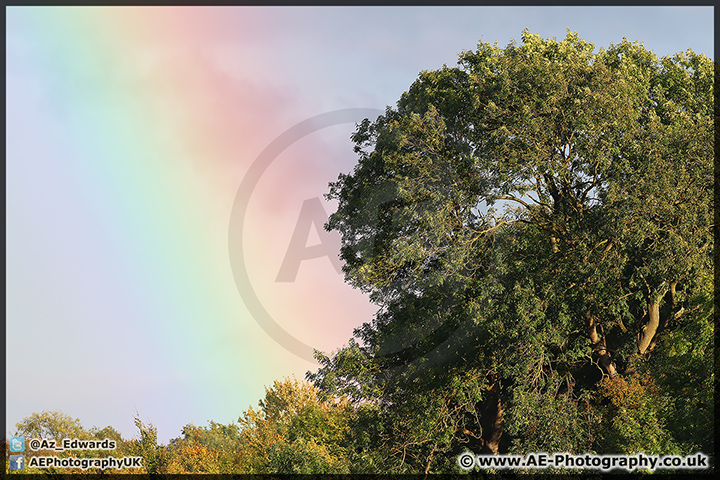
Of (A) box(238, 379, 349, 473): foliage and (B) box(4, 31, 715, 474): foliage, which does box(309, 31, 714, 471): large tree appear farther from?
(A) box(238, 379, 349, 473): foliage

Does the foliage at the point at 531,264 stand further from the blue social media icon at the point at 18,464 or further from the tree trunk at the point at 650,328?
the blue social media icon at the point at 18,464

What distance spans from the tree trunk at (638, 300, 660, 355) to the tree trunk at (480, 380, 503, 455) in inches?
231

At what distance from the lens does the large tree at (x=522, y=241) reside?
904 inches

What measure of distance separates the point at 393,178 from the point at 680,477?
13581 mm

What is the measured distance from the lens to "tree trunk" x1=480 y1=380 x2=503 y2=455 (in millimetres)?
26469

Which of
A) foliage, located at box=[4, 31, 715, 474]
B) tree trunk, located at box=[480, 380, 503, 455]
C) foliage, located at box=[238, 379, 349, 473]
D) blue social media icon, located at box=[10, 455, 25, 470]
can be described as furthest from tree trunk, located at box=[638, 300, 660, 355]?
blue social media icon, located at box=[10, 455, 25, 470]

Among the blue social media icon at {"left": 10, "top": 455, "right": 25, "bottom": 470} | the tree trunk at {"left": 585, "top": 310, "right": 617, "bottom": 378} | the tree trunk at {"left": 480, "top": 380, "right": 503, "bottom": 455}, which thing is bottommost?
the tree trunk at {"left": 480, "top": 380, "right": 503, "bottom": 455}

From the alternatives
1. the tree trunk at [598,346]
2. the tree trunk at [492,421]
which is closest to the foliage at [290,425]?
the tree trunk at [492,421]

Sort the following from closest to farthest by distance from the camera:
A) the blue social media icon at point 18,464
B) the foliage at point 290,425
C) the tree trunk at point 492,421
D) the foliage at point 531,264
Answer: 1. the foliage at point 531,264
2. the tree trunk at point 492,421
3. the blue social media icon at point 18,464
4. the foliage at point 290,425

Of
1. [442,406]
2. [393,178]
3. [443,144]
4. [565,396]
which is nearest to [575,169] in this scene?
[443,144]

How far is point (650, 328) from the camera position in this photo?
26234 millimetres

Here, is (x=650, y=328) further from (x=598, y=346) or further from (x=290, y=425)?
(x=290, y=425)

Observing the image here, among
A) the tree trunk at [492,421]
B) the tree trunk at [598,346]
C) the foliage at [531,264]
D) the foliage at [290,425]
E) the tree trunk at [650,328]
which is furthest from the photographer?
the foliage at [290,425]

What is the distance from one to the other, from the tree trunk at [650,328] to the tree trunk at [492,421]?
19.2 ft
